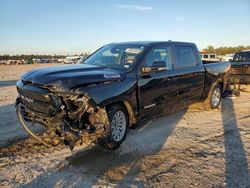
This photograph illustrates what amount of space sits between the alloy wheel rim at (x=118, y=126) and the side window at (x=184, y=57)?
217 centimetres

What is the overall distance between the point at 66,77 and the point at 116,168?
Result: 161cm

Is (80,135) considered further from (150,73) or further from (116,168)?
(150,73)

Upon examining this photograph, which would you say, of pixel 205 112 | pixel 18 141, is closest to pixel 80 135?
pixel 18 141

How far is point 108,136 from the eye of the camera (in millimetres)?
5004

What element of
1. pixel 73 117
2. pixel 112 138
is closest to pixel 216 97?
pixel 112 138

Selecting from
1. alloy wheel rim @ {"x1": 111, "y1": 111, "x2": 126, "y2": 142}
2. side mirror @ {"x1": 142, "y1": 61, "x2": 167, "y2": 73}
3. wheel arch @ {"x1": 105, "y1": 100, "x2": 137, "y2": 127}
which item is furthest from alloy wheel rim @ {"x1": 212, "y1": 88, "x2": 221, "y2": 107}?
alloy wheel rim @ {"x1": 111, "y1": 111, "x2": 126, "y2": 142}

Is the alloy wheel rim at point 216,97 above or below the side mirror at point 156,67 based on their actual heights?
below

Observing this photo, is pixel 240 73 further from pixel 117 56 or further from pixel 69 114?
pixel 69 114

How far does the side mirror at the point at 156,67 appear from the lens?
5.83 metres

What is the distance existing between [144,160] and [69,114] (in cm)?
143

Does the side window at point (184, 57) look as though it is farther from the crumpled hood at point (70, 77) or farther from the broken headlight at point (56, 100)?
the broken headlight at point (56, 100)

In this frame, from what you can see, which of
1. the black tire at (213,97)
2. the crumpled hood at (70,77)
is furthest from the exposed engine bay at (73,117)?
the black tire at (213,97)

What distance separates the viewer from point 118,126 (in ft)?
17.6

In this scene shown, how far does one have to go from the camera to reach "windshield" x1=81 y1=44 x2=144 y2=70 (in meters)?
5.89
